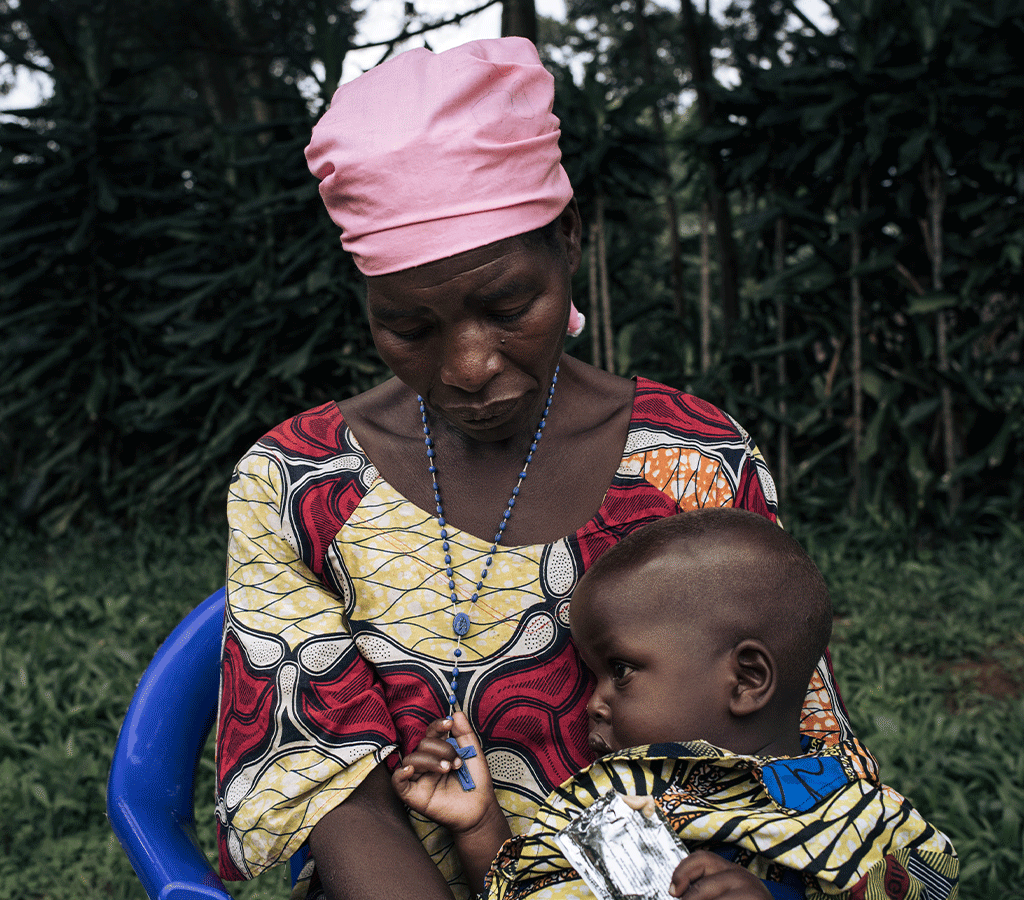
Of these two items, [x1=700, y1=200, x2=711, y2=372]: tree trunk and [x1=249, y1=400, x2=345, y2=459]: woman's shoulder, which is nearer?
[x1=249, y1=400, x2=345, y2=459]: woman's shoulder

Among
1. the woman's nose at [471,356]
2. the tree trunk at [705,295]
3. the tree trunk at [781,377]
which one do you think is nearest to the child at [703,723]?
the woman's nose at [471,356]

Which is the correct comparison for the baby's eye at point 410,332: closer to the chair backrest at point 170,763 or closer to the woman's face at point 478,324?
the woman's face at point 478,324

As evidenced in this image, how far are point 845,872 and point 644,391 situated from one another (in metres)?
0.80

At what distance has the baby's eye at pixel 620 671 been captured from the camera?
1381 mm

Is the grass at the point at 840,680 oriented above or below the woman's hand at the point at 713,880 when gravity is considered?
below

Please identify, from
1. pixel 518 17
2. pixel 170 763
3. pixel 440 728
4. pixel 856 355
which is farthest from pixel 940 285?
pixel 170 763

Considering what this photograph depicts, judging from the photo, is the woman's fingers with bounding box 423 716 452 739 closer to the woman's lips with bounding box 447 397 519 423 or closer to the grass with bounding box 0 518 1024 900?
the woman's lips with bounding box 447 397 519 423

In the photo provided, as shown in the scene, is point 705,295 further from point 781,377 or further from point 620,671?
point 620,671

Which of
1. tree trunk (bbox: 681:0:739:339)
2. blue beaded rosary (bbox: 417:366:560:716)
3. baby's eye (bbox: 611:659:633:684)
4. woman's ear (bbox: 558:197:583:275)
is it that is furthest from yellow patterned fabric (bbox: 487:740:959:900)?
tree trunk (bbox: 681:0:739:339)

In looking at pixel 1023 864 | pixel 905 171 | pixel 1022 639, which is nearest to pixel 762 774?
pixel 1023 864

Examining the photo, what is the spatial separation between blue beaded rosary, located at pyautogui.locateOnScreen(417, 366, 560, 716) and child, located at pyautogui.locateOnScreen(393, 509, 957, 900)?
0.10 m

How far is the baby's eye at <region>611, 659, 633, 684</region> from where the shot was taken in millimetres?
1381

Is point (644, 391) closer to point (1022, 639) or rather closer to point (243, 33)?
point (1022, 639)

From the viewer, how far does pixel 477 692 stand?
4.69 feet
